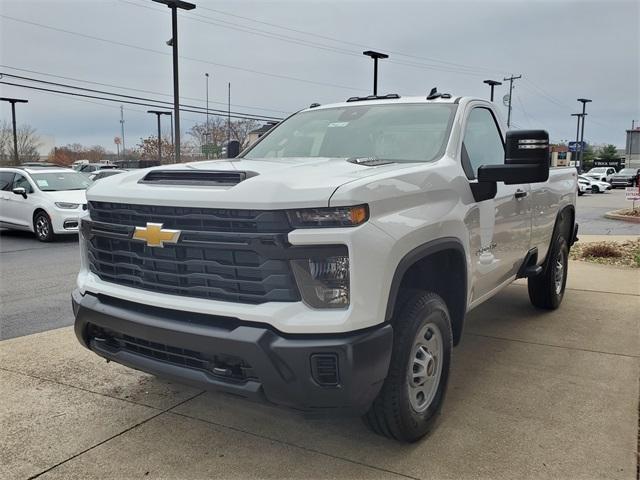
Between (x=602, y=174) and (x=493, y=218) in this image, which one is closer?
(x=493, y=218)

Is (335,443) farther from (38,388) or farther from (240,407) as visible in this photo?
(38,388)

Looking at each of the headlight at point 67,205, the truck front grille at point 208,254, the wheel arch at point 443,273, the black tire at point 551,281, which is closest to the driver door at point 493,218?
the wheel arch at point 443,273

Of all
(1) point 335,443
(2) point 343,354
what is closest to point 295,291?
(2) point 343,354


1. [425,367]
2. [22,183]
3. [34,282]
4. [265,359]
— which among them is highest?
[22,183]

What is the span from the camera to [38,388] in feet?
13.4

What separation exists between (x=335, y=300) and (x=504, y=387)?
2.04 meters

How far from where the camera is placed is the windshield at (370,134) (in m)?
3.99

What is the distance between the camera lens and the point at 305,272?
2.65 metres

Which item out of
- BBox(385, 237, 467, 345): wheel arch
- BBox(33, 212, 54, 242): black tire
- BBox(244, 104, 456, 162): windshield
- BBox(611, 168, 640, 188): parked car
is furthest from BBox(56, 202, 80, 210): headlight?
BBox(611, 168, 640, 188): parked car

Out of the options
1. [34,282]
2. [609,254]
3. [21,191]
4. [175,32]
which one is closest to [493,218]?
[34,282]

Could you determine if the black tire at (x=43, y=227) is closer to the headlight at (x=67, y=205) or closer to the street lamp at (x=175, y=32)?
the headlight at (x=67, y=205)

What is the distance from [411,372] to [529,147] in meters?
1.53

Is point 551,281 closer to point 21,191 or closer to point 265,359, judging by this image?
point 265,359

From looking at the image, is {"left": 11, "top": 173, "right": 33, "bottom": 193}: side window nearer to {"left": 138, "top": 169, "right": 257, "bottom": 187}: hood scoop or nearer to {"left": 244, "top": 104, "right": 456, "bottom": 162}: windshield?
{"left": 244, "top": 104, "right": 456, "bottom": 162}: windshield
